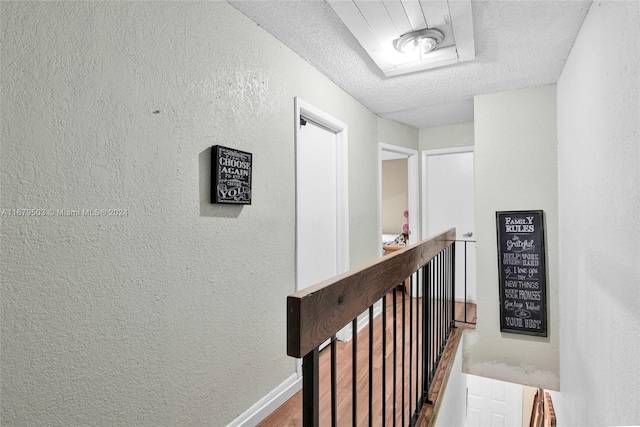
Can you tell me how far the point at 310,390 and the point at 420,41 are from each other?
193 centimetres

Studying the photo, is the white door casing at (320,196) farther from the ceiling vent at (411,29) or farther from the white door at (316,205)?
the ceiling vent at (411,29)

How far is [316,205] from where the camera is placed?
2664 millimetres

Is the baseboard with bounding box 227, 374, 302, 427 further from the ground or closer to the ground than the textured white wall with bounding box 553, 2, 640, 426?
closer to the ground

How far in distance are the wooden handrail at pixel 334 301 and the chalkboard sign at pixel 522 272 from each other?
2.09 m

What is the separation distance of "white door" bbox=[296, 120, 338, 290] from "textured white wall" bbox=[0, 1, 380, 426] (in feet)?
1.50

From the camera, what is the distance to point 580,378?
205cm

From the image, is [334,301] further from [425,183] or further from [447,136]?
[447,136]

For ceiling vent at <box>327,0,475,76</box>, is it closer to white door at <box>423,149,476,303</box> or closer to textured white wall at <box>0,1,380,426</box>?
textured white wall at <box>0,1,380,426</box>

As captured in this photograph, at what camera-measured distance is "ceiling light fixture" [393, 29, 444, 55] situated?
190 centimetres

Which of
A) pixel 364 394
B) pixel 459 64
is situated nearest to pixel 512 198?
pixel 459 64

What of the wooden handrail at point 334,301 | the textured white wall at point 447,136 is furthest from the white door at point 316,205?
the textured white wall at point 447,136

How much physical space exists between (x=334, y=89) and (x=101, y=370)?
94.0 inches

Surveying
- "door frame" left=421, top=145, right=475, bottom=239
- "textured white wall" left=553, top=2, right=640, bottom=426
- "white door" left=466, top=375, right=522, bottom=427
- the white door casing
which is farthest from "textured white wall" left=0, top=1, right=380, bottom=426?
"white door" left=466, top=375, right=522, bottom=427

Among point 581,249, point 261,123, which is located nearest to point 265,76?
point 261,123
